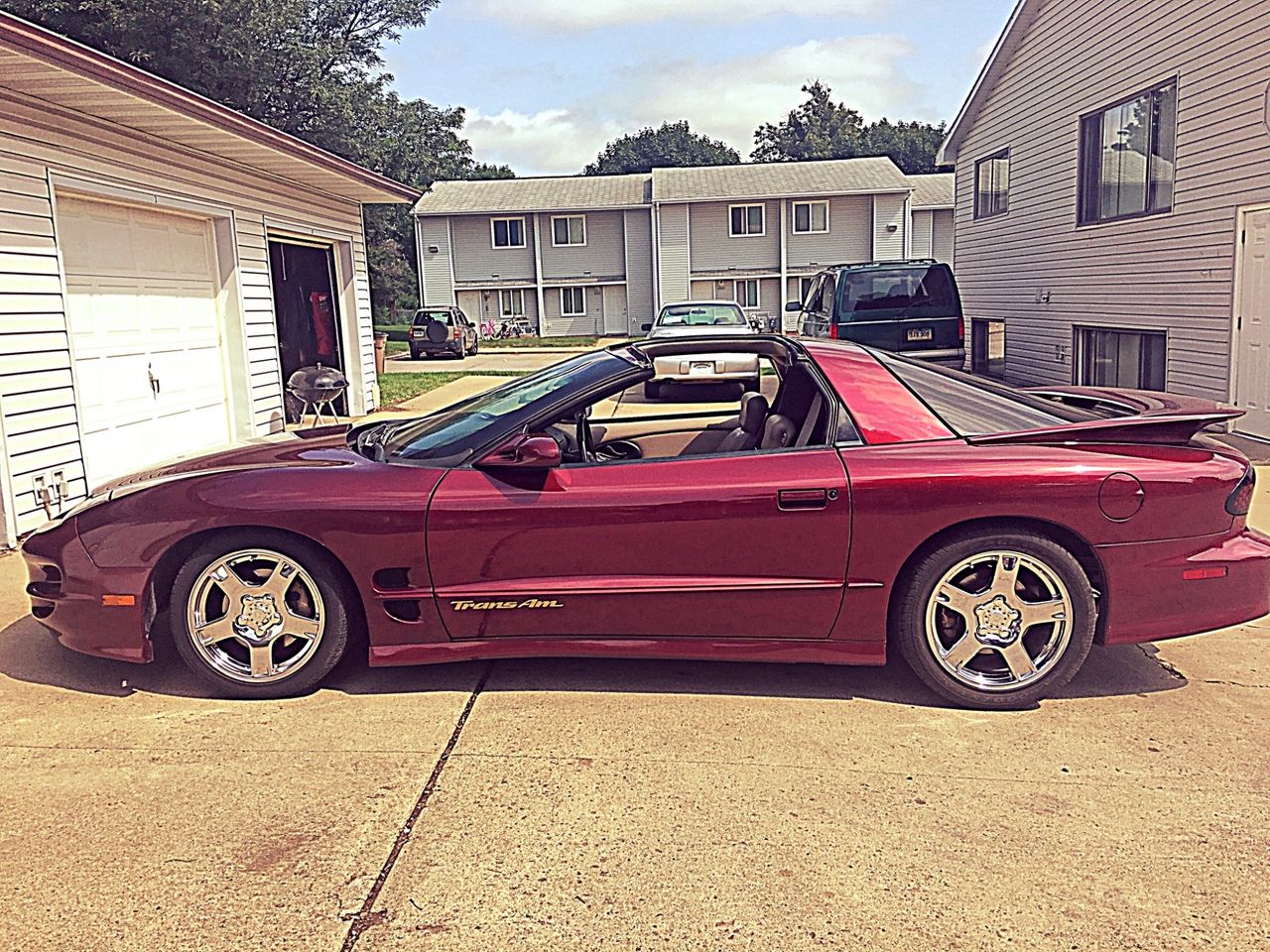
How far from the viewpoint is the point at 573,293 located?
1665 inches

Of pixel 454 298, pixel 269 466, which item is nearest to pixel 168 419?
pixel 269 466

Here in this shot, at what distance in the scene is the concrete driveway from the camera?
8.91 feet

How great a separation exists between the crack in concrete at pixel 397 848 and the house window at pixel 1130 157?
10784mm

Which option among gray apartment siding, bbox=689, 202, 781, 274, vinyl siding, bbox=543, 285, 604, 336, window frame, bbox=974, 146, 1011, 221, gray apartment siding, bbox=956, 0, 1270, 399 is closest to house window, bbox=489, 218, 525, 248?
vinyl siding, bbox=543, 285, 604, 336

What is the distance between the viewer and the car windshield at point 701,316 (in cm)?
1834

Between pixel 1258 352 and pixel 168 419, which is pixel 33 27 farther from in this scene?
pixel 1258 352

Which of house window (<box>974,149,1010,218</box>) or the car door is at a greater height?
house window (<box>974,149,1010,218</box>)

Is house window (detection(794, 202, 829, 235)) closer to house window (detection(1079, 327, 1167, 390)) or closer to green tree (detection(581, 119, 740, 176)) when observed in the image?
house window (detection(1079, 327, 1167, 390))

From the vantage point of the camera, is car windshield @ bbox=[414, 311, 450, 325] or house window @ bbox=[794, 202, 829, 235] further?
house window @ bbox=[794, 202, 829, 235]

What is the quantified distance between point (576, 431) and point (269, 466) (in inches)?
55.1

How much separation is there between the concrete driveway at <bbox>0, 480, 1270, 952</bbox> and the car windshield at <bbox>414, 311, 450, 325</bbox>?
86.0ft

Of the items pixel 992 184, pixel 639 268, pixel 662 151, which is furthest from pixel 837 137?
pixel 992 184

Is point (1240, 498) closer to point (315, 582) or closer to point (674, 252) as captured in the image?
point (315, 582)

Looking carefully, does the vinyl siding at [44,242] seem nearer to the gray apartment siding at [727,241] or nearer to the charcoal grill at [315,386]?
the charcoal grill at [315,386]
